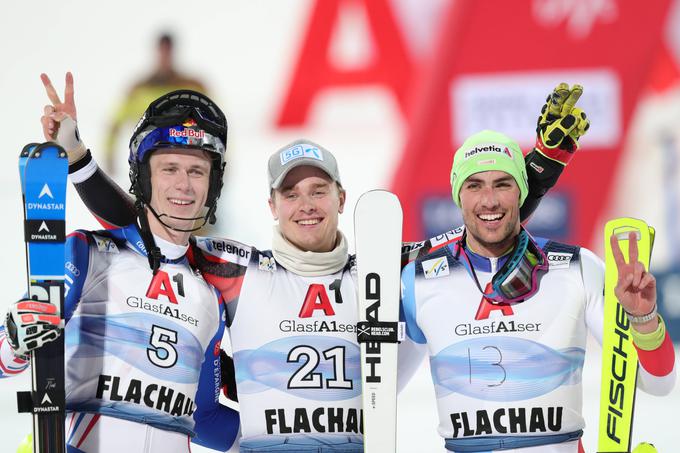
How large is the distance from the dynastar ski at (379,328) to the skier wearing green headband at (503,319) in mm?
130

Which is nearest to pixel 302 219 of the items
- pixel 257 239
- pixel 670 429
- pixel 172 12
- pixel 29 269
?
pixel 29 269

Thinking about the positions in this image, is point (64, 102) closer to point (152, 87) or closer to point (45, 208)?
point (45, 208)

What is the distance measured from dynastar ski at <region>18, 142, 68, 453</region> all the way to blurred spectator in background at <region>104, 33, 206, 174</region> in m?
6.37

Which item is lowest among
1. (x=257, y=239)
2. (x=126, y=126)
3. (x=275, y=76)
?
(x=257, y=239)

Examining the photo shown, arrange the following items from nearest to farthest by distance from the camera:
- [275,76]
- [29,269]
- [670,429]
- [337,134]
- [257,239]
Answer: [29,269] < [670,429] < [257,239] < [337,134] < [275,76]

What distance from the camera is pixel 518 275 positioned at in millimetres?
4047

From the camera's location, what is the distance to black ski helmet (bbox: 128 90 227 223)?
4238 millimetres

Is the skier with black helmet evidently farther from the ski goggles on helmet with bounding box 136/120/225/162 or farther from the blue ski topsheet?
the blue ski topsheet

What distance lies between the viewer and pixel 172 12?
56.6ft

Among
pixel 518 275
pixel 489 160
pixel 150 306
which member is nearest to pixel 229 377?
pixel 150 306

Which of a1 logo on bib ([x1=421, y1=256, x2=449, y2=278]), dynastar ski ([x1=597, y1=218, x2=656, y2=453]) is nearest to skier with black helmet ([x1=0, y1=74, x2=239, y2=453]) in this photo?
a1 logo on bib ([x1=421, y1=256, x2=449, y2=278])

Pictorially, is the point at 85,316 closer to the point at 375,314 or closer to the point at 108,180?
the point at 108,180

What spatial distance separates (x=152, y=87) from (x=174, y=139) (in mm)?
6769

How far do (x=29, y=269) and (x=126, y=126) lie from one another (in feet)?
24.6
